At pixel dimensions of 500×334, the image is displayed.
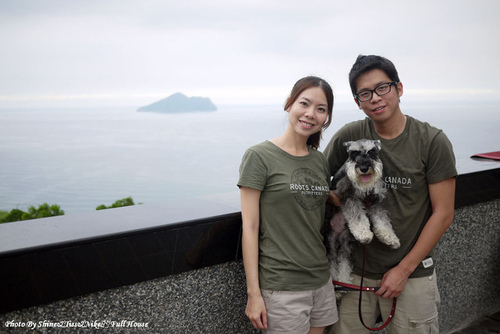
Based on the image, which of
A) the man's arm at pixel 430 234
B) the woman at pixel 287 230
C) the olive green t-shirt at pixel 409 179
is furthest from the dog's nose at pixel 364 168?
the man's arm at pixel 430 234

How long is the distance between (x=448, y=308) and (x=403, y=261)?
198 cm

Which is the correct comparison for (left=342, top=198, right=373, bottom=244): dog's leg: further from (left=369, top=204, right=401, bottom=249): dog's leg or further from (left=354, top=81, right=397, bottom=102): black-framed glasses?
A: (left=354, top=81, right=397, bottom=102): black-framed glasses

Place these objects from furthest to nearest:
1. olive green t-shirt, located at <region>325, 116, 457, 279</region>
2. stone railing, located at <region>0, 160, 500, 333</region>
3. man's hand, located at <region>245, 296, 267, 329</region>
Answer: olive green t-shirt, located at <region>325, 116, 457, 279</region> < man's hand, located at <region>245, 296, 267, 329</region> < stone railing, located at <region>0, 160, 500, 333</region>

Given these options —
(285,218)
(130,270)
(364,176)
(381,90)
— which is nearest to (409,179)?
(364,176)

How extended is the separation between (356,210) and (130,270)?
1470 millimetres

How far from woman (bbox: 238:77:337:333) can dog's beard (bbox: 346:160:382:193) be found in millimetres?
308

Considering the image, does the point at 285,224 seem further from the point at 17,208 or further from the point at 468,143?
the point at 468,143

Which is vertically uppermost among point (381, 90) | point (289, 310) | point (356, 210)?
point (381, 90)

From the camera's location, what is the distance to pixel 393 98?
102 inches

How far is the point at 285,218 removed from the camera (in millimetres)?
2324

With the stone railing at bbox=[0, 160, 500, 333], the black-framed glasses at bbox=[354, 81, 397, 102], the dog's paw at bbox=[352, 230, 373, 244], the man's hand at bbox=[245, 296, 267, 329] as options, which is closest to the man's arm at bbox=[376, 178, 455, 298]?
the dog's paw at bbox=[352, 230, 373, 244]

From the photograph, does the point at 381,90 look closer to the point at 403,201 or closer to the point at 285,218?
the point at 403,201

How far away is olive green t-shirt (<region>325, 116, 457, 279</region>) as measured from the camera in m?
2.52

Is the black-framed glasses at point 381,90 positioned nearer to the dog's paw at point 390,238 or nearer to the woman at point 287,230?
the woman at point 287,230
